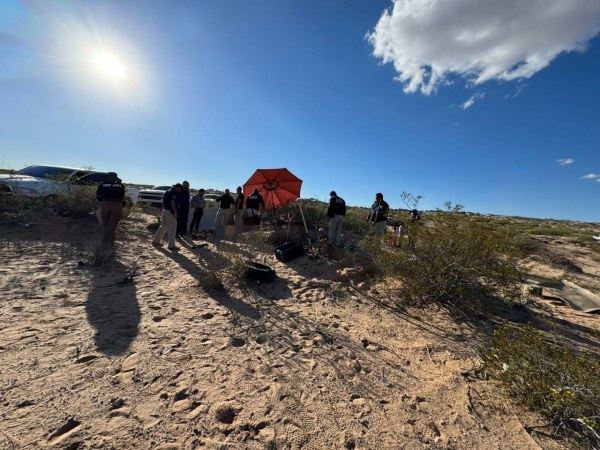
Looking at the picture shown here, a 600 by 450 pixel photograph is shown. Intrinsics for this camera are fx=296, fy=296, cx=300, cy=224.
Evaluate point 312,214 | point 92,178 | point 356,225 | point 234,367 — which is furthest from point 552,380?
point 92,178

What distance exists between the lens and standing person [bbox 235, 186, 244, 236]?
9559mm

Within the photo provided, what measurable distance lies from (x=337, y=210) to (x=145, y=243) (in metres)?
5.02

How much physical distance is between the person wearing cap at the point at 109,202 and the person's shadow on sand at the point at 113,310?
4.03ft

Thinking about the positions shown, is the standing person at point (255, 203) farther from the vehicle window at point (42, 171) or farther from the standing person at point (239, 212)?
the vehicle window at point (42, 171)

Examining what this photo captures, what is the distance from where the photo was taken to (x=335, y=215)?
778 cm

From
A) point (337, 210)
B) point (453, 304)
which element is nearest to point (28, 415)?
point (453, 304)

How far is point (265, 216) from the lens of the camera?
11.0 meters

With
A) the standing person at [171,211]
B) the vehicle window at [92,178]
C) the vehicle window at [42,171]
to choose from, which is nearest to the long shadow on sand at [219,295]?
the standing person at [171,211]

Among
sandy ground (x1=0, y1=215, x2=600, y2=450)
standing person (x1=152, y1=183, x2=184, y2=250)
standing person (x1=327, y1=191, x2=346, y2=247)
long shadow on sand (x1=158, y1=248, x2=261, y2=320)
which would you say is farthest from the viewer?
standing person (x1=327, y1=191, x2=346, y2=247)

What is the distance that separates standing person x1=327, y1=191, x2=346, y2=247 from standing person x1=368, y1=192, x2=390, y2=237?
0.79 m

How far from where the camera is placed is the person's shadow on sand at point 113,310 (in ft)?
10.1

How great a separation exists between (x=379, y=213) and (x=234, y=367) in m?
5.48

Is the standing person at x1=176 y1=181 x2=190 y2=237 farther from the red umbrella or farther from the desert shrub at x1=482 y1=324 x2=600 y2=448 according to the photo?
the desert shrub at x1=482 y1=324 x2=600 y2=448

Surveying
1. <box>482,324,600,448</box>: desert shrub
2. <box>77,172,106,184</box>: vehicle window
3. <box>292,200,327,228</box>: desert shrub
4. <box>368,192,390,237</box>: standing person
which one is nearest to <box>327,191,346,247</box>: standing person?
<box>368,192,390,237</box>: standing person
